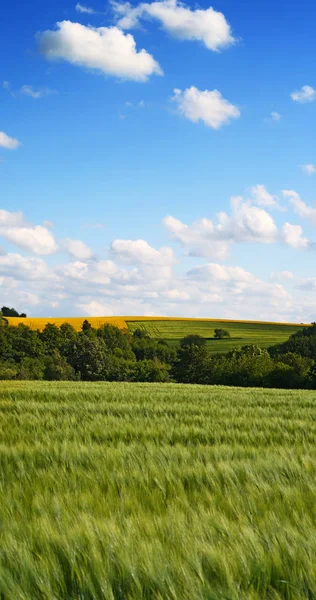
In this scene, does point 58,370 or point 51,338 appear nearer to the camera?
point 58,370

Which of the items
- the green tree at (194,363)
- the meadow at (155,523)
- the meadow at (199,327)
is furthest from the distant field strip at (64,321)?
the meadow at (155,523)

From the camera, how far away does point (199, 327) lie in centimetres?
12150

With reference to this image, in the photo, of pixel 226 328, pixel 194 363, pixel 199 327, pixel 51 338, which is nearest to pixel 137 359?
pixel 51 338

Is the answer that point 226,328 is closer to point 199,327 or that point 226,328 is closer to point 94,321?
point 199,327

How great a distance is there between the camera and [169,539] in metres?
2.75

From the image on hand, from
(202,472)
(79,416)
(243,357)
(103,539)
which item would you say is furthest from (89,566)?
(243,357)

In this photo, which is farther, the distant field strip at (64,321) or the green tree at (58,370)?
the distant field strip at (64,321)

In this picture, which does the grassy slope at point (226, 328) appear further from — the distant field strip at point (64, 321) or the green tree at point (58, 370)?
the green tree at point (58, 370)

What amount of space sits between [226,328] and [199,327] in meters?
5.79

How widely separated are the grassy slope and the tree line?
17.6 feet

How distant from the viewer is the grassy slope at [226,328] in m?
108

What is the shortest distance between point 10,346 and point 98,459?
314 feet

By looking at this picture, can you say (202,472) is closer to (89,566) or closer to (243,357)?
(89,566)

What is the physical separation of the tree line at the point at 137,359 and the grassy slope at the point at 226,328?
535cm
